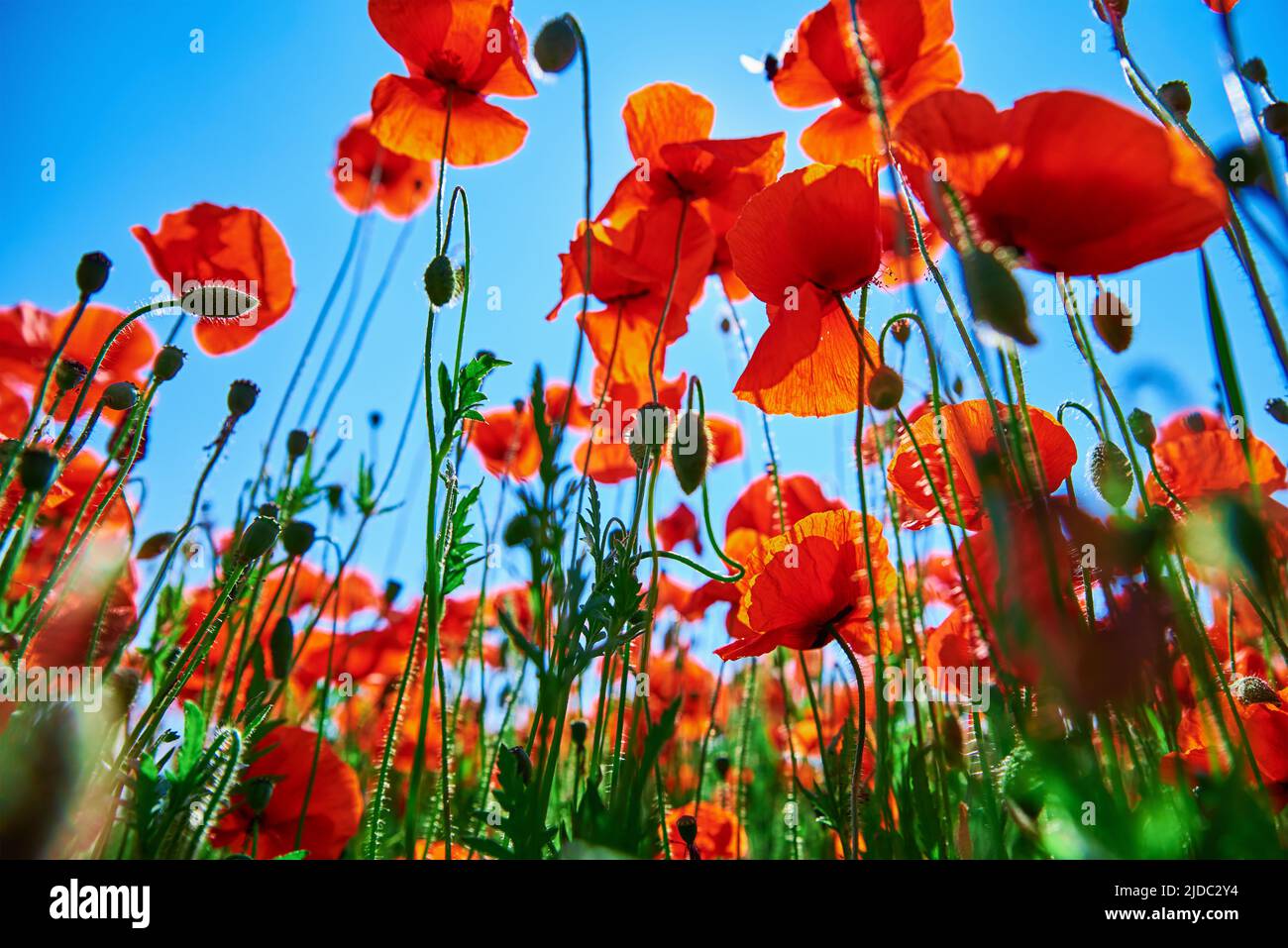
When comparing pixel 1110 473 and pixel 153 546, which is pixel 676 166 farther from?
pixel 153 546

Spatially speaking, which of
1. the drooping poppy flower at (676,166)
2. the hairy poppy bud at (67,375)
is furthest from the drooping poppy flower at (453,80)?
the hairy poppy bud at (67,375)

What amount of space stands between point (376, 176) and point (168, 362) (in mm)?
1184

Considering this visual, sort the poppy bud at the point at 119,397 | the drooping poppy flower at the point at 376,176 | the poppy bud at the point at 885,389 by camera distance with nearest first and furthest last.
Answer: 1. the poppy bud at the point at 885,389
2. the poppy bud at the point at 119,397
3. the drooping poppy flower at the point at 376,176

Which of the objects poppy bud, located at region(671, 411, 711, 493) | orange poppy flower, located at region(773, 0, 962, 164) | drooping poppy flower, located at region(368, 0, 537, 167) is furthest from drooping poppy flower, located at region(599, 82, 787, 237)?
poppy bud, located at region(671, 411, 711, 493)

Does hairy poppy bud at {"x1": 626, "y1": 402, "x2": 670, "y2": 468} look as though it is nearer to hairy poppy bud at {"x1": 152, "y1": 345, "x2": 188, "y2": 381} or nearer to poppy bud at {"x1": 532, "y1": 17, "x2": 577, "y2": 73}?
poppy bud at {"x1": 532, "y1": 17, "x2": 577, "y2": 73}

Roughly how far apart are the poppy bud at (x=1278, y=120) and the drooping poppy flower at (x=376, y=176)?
6.71 feet

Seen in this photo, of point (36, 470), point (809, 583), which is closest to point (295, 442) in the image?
point (36, 470)

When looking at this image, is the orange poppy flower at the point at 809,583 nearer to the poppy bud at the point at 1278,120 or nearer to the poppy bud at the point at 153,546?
the poppy bud at the point at 1278,120

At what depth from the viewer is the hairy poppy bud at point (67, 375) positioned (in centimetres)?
158

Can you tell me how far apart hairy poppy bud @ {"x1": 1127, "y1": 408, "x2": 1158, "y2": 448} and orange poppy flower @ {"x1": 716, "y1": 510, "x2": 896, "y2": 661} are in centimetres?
47

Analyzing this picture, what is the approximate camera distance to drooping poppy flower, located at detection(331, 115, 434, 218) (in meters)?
2.45

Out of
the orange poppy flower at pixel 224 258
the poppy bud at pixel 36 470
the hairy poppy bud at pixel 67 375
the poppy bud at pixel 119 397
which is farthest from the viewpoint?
the orange poppy flower at pixel 224 258
